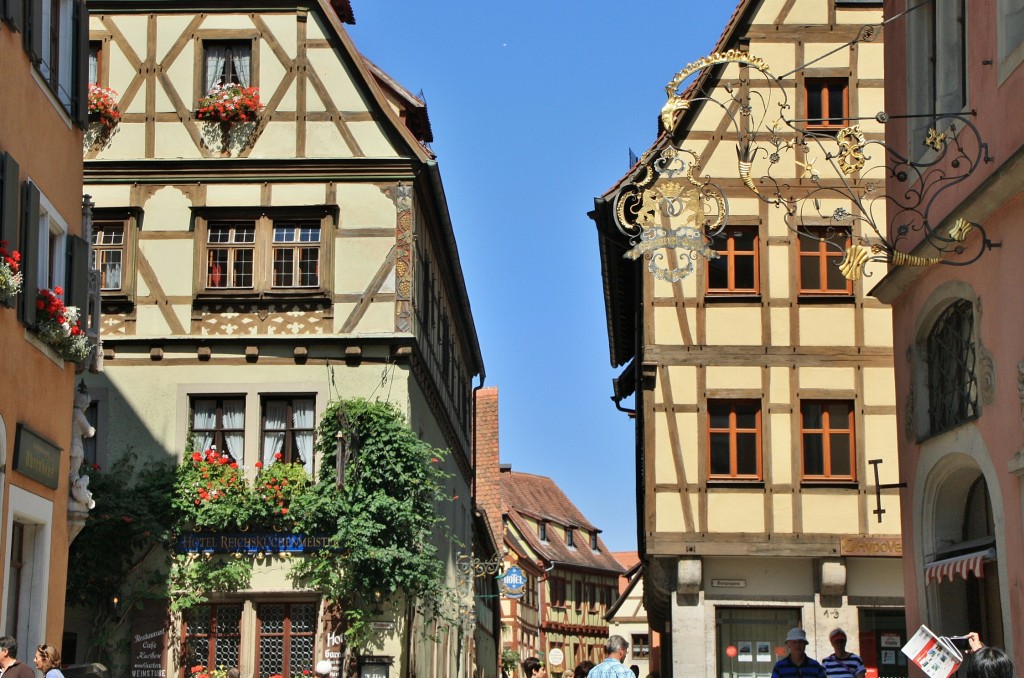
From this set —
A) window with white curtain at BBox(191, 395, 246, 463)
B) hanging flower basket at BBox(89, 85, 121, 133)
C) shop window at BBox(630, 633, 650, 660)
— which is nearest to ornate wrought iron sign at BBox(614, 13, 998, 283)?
window with white curtain at BBox(191, 395, 246, 463)

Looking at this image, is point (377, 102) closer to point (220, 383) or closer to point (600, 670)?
point (220, 383)

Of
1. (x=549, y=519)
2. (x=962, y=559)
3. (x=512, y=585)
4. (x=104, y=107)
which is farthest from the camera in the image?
(x=549, y=519)

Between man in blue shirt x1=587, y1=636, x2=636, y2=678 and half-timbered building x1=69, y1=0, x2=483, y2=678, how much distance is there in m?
9.76

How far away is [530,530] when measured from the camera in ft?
232

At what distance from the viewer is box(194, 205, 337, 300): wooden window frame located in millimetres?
22656

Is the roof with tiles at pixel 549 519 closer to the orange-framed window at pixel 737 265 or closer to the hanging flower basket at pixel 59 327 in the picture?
the orange-framed window at pixel 737 265

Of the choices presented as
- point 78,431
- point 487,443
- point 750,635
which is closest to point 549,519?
point 487,443

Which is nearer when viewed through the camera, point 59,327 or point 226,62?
point 59,327

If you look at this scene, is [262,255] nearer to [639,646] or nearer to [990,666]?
[990,666]

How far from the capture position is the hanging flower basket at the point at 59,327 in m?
14.9

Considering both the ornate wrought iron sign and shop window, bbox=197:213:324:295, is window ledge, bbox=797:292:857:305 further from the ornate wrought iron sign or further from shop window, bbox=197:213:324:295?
the ornate wrought iron sign

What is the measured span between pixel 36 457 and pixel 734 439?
12150 millimetres

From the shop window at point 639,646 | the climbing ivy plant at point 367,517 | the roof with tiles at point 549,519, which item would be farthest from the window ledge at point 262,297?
the shop window at point 639,646

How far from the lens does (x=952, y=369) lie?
13781 millimetres
